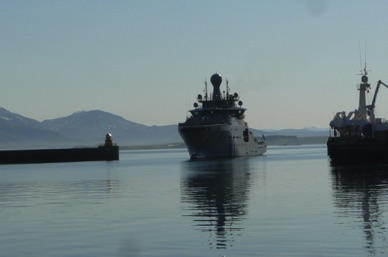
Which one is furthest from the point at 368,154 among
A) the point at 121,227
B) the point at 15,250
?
the point at 15,250

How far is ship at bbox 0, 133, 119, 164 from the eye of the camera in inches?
7534

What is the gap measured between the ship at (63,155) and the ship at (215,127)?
A: 22.1m

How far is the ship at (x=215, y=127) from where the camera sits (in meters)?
170

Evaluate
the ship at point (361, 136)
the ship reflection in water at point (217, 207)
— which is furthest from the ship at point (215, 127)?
the ship reflection in water at point (217, 207)

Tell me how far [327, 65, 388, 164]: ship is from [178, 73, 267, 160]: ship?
833 inches

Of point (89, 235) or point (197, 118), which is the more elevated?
point (197, 118)

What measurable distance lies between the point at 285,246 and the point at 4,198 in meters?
38.5

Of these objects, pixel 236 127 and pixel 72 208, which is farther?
pixel 236 127

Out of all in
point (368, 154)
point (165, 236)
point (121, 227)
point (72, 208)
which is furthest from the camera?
point (368, 154)

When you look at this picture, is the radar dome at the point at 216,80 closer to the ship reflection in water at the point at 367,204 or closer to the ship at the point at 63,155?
the ship at the point at 63,155

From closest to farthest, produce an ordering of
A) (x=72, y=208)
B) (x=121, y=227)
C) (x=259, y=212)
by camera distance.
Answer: (x=121, y=227), (x=259, y=212), (x=72, y=208)

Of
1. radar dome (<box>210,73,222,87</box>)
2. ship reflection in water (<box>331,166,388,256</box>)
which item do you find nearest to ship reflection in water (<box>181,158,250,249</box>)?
ship reflection in water (<box>331,166,388,256</box>)

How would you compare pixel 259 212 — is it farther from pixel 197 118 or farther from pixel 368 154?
pixel 197 118

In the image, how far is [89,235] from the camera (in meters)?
38.8
